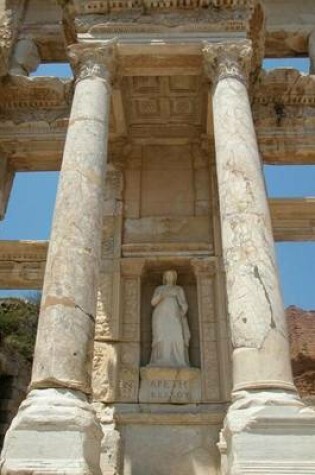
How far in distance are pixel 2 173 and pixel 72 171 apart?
14.9 feet

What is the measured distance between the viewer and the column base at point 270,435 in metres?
6.33

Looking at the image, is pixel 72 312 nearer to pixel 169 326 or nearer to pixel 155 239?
pixel 169 326

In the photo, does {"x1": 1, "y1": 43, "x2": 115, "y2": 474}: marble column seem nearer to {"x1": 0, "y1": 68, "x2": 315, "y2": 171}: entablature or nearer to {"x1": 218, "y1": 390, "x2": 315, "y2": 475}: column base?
{"x1": 218, "y1": 390, "x2": 315, "y2": 475}: column base

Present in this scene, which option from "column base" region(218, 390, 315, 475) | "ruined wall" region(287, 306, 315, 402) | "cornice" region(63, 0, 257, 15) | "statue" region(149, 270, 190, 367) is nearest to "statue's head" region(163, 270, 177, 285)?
"statue" region(149, 270, 190, 367)

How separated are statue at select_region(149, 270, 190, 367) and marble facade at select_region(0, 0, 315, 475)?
0.30m

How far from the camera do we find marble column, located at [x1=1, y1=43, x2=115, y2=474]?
6.46 m

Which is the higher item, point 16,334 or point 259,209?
point 16,334

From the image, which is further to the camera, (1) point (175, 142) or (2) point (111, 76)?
(1) point (175, 142)

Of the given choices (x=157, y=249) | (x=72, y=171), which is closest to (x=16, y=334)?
(x=157, y=249)

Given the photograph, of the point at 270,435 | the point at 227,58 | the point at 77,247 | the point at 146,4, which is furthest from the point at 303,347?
the point at 270,435

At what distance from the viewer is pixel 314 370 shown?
2236 cm

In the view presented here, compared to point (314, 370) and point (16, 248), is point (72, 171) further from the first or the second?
point (314, 370)

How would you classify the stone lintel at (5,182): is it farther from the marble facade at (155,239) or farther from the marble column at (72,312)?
the marble column at (72,312)

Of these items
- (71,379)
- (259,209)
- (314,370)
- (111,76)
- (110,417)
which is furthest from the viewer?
(314,370)
